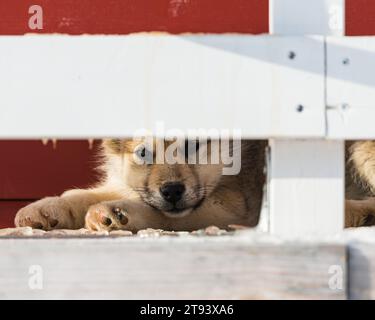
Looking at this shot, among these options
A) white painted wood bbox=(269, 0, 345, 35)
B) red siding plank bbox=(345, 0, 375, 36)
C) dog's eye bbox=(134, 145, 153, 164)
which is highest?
red siding plank bbox=(345, 0, 375, 36)

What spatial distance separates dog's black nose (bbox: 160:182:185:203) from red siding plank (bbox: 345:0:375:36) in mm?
1431

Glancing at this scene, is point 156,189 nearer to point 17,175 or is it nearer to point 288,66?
point 17,175

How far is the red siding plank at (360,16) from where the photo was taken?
4469 millimetres

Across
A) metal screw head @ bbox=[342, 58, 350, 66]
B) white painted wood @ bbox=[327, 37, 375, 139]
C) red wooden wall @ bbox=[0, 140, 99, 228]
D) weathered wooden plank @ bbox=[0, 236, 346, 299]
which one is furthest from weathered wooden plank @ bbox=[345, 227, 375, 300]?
red wooden wall @ bbox=[0, 140, 99, 228]

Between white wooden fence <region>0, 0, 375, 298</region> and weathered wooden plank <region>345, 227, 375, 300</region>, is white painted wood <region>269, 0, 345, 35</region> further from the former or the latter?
weathered wooden plank <region>345, 227, 375, 300</region>

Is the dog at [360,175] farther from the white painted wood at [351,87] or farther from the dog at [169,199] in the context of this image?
the white painted wood at [351,87]

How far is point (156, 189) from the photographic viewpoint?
12.4ft

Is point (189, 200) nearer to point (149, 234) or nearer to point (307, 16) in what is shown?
point (149, 234)

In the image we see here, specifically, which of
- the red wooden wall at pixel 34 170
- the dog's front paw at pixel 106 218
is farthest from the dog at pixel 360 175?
the red wooden wall at pixel 34 170

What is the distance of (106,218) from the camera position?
3.47 metres

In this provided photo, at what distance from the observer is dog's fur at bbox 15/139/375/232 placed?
3631mm

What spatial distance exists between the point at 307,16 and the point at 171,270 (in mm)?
742

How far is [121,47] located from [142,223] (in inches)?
66.2

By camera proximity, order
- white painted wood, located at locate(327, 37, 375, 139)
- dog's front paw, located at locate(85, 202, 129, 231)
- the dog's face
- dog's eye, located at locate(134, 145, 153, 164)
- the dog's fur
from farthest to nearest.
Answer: dog's eye, located at locate(134, 145, 153, 164) < the dog's face < the dog's fur < dog's front paw, located at locate(85, 202, 129, 231) < white painted wood, located at locate(327, 37, 375, 139)
